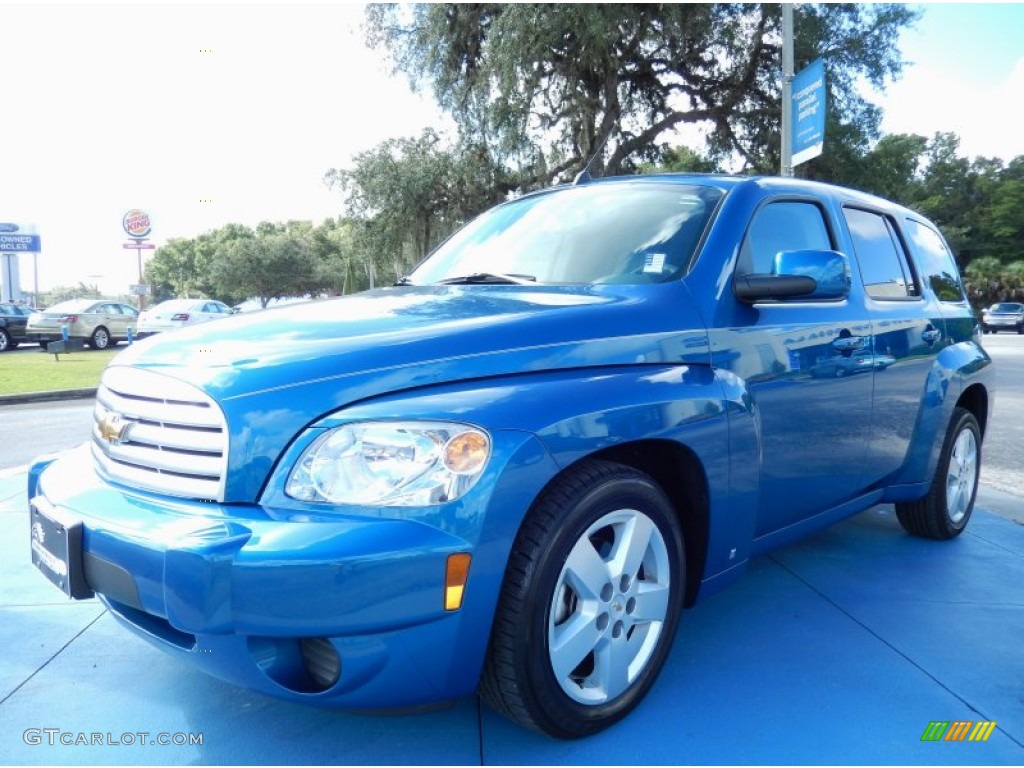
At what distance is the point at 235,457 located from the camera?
1.92 metres

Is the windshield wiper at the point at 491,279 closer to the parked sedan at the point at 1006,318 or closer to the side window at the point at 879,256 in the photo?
the side window at the point at 879,256

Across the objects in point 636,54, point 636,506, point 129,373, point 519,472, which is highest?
point 636,54

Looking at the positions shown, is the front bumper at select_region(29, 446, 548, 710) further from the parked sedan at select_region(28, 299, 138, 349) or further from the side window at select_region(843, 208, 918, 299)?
the parked sedan at select_region(28, 299, 138, 349)

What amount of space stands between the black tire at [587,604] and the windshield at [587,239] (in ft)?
2.94

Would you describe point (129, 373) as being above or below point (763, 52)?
below

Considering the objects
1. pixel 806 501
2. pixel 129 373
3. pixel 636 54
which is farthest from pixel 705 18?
pixel 129 373

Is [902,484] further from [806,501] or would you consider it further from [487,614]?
[487,614]

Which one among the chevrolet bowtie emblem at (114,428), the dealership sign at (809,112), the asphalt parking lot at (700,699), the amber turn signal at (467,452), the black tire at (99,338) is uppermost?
the dealership sign at (809,112)

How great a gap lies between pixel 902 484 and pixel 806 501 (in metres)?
1.00

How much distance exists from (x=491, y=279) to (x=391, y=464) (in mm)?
1295

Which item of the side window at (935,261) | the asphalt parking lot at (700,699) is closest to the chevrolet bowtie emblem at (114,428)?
the asphalt parking lot at (700,699)

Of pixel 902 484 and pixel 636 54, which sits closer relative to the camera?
pixel 902 484

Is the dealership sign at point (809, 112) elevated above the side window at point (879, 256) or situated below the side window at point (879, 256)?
above

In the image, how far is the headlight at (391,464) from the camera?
6.14 feet
